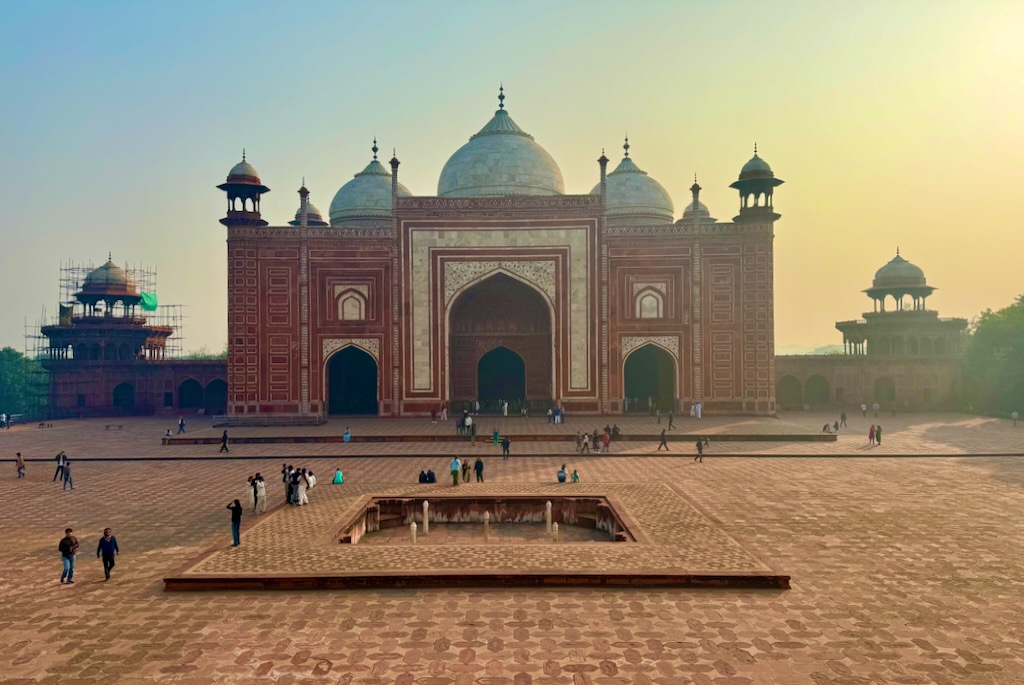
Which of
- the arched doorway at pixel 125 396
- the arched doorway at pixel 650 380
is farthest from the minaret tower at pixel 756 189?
the arched doorway at pixel 125 396

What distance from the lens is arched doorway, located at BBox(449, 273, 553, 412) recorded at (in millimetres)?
28203

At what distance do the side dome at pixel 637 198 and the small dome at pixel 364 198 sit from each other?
463 inches

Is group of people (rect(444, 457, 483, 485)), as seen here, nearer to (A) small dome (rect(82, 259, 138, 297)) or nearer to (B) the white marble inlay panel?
(B) the white marble inlay panel

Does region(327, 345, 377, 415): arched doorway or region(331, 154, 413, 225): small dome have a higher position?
region(331, 154, 413, 225): small dome

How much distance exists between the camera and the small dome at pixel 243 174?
26594 mm

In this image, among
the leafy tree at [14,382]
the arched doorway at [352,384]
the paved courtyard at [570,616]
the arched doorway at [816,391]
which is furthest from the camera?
the leafy tree at [14,382]

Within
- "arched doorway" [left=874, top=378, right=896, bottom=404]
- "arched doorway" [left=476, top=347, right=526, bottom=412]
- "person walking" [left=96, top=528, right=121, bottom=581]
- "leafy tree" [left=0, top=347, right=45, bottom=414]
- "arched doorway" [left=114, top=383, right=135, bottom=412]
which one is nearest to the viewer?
"person walking" [left=96, top=528, right=121, bottom=581]

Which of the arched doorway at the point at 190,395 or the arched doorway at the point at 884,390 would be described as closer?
the arched doorway at the point at 190,395

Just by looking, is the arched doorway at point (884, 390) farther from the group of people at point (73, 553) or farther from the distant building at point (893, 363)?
the group of people at point (73, 553)

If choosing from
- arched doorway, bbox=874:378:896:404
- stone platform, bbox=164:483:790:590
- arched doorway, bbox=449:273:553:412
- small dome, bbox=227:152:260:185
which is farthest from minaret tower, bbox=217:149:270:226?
arched doorway, bbox=874:378:896:404

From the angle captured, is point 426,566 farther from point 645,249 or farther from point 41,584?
point 645,249

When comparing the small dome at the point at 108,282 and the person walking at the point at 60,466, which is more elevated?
the small dome at the point at 108,282

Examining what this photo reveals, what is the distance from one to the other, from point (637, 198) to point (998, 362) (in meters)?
18.8

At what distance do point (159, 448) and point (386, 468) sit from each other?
8576 mm
